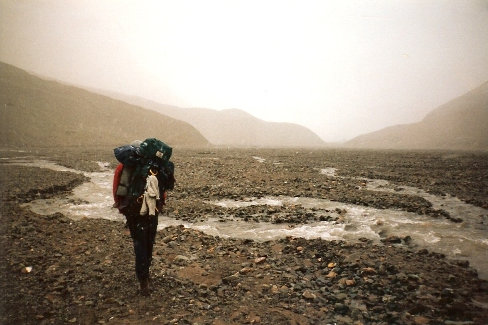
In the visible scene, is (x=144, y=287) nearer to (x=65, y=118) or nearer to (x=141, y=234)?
(x=141, y=234)

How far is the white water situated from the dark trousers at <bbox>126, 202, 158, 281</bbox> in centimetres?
430

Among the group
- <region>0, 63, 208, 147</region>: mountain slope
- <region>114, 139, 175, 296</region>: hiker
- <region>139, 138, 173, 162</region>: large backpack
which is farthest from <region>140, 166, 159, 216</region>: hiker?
<region>0, 63, 208, 147</region>: mountain slope

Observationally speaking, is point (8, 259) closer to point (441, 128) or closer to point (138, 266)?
point (138, 266)

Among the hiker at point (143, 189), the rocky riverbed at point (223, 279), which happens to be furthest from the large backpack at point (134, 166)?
the rocky riverbed at point (223, 279)

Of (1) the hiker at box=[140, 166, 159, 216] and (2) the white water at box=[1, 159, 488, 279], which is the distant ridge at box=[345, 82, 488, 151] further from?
(1) the hiker at box=[140, 166, 159, 216]

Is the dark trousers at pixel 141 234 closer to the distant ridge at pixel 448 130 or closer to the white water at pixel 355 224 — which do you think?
the white water at pixel 355 224

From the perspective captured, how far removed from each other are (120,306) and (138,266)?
28.7 inches

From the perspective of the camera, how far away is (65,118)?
8488cm

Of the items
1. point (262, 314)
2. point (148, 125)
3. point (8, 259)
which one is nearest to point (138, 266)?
point (262, 314)

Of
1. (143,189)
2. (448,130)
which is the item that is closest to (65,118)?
(143,189)

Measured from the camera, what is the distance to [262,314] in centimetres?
517

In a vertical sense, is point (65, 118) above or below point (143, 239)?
above

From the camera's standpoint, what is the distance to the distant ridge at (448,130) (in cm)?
11675

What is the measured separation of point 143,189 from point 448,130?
176 m
